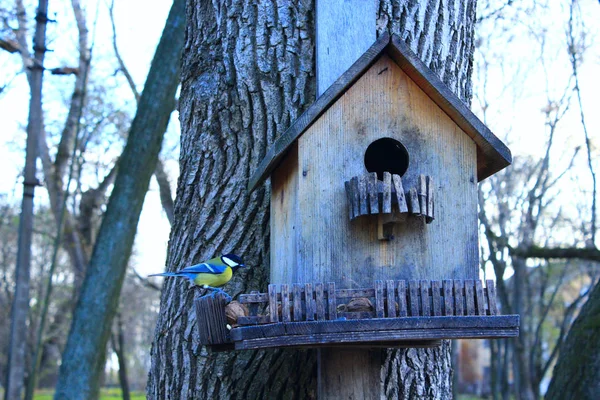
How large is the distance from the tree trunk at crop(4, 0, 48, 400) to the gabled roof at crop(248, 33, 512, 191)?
Answer: 3978 millimetres

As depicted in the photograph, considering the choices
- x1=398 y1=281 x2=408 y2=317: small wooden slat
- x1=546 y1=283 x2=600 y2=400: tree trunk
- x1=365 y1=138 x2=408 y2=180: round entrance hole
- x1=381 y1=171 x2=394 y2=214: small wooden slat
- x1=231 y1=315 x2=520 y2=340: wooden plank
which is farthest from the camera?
x1=546 y1=283 x2=600 y2=400: tree trunk

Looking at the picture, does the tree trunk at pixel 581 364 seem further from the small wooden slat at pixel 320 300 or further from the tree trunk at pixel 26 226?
the tree trunk at pixel 26 226

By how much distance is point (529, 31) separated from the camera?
36.1ft

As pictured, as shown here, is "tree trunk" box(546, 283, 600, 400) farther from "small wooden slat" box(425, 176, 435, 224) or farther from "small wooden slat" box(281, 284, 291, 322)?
"small wooden slat" box(281, 284, 291, 322)

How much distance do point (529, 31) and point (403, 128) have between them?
29.2ft

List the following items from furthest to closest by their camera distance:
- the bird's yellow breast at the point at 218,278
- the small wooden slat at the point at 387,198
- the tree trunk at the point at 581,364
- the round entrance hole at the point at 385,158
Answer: the tree trunk at the point at 581,364
the bird's yellow breast at the point at 218,278
the round entrance hole at the point at 385,158
the small wooden slat at the point at 387,198

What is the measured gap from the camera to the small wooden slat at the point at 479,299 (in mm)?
2670

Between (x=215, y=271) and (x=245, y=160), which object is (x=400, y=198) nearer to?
(x=215, y=271)

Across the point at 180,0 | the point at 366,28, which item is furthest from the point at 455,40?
the point at 180,0

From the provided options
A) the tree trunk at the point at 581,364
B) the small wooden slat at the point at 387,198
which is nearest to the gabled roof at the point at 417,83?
the small wooden slat at the point at 387,198

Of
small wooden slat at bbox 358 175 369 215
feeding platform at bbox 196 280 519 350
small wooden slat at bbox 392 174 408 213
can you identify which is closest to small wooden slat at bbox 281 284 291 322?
feeding platform at bbox 196 280 519 350

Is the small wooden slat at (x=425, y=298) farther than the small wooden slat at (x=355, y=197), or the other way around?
the small wooden slat at (x=355, y=197)

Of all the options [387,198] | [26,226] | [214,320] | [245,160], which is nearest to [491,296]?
[387,198]

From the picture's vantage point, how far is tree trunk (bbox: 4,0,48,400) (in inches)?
248
